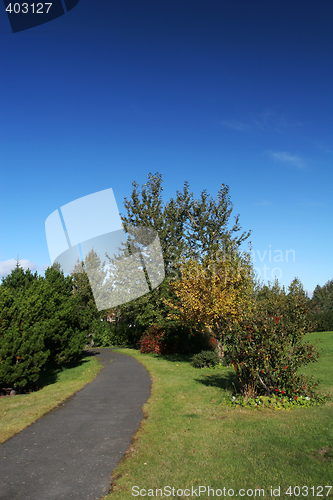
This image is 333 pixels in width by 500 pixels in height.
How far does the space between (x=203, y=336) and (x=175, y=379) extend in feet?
33.2

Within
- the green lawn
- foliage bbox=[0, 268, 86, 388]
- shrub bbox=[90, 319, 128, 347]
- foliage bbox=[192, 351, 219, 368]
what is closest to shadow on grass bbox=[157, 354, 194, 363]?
foliage bbox=[192, 351, 219, 368]

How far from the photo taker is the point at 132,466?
5.47m

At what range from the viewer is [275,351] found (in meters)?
8.55

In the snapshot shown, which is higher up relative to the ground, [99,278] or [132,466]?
[99,278]

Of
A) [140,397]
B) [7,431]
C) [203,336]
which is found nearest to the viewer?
[7,431]

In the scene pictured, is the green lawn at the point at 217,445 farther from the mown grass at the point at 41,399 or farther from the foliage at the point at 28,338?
→ the foliage at the point at 28,338

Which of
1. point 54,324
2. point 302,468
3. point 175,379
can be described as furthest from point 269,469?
point 54,324

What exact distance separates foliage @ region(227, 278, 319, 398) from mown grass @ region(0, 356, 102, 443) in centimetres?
591

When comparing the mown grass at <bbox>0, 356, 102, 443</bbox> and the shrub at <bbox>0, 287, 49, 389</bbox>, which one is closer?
the mown grass at <bbox>0, 356, 102, 443</bbox>

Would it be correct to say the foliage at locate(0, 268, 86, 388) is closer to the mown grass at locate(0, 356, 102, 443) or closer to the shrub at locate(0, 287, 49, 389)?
the shrub at locate(0, 287, 49, 389)

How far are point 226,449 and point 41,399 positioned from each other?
7.75m

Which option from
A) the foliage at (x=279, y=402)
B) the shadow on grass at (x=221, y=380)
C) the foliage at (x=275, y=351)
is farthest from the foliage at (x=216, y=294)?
the foliage at (x=279, y=402)

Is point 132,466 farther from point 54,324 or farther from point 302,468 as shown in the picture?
point 54,324

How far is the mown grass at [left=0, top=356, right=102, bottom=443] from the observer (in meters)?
8.18
